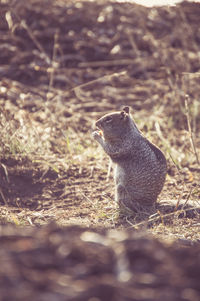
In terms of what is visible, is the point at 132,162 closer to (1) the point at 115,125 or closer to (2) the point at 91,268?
(1) the point at 115,125

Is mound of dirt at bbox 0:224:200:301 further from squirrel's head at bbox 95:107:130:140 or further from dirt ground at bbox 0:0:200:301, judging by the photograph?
squirrel's head at bbox 95:107:130:140

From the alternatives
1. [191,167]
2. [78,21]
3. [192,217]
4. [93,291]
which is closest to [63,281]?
[93,291]

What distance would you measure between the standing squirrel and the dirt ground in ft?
0.56

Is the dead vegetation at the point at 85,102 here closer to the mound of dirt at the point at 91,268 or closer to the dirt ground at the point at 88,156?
the dirt ground at the point at 88,156

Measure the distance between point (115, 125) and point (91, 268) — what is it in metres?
2.96

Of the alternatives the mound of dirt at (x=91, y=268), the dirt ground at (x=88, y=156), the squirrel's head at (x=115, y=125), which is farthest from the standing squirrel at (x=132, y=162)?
the mound of dirt at (x=91, y=268)

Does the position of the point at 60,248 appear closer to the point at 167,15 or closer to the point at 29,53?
the point at 29,53

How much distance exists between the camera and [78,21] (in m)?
10.3

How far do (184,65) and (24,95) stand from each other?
2.64 metres

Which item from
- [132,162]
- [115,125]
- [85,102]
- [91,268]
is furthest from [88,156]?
[91,268]

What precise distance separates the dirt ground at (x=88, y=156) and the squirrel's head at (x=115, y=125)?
61 cm

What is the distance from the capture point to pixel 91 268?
2113mm

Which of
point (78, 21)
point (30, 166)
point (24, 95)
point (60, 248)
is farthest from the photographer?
point (78, 21)

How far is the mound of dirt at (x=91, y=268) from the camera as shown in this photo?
1.97 m
